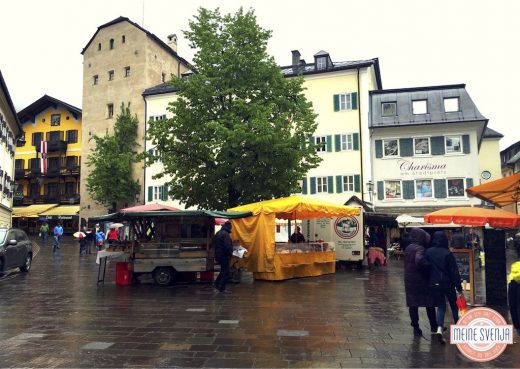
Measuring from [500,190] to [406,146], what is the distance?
2436 centimetres

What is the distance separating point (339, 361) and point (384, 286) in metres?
8.27

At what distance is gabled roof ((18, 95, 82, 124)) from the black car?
39.1 meters

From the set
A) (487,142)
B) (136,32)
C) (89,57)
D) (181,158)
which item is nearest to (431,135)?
(487,142)

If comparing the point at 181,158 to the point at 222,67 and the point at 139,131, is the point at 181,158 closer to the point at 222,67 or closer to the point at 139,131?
the point at 222,67

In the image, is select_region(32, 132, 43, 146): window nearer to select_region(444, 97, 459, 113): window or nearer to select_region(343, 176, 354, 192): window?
select_region(343, 176, 354, 192): window

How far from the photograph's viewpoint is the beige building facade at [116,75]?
43844 mm

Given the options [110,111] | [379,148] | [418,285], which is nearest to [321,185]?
[379,148]

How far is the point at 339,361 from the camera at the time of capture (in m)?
5.76

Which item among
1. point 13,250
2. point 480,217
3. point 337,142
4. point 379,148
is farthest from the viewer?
point 337,142

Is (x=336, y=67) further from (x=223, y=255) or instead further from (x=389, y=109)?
(x=223, y=255)

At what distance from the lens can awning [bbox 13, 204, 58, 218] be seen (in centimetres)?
4948

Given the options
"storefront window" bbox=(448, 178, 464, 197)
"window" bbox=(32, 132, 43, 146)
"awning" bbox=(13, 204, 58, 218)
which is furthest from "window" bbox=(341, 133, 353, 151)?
"window" bbox=(32, 132, 43, 146)

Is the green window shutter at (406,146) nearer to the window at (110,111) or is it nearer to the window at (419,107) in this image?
the window at (419,107)

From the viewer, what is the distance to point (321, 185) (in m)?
34.8
